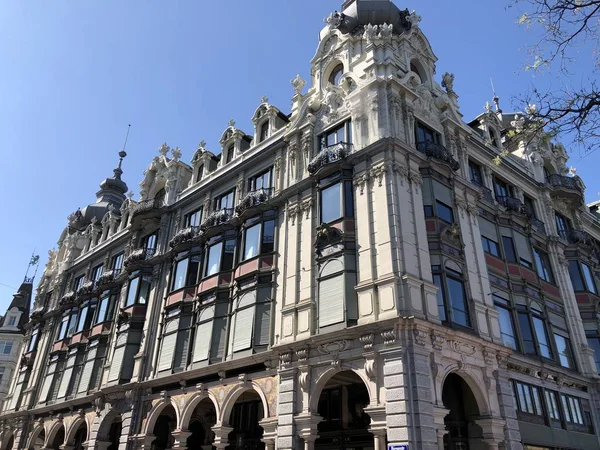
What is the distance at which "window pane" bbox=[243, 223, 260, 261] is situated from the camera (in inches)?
1038

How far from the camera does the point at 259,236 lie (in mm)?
26297

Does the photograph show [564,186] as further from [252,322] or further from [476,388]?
[252,322]

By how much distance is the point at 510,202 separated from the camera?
28406 millimetres

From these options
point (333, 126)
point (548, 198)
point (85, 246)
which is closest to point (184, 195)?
point (333, 126)

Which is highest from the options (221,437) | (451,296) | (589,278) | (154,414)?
(589,278)

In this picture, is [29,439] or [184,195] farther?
[29,439]

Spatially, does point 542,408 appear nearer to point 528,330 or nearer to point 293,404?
point 528,330

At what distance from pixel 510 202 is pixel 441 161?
23.3 ft

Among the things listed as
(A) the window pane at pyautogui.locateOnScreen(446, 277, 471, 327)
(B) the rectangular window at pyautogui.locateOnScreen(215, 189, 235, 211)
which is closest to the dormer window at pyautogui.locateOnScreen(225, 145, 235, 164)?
(B) the rectangular window at pyautogui.locateOnScreen(215, 189, 235, 211)

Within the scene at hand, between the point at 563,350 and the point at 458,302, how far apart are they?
948cm

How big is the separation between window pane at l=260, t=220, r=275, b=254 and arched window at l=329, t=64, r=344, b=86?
8.71 metres

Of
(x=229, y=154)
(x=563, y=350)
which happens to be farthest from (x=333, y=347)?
(x=229, y=154)

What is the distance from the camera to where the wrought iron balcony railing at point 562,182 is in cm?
3331

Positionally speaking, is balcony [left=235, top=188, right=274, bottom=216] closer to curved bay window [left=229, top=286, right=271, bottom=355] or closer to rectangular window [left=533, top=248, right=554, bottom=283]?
curved bay window [left=229, top=286, right=271, bottom=355]
